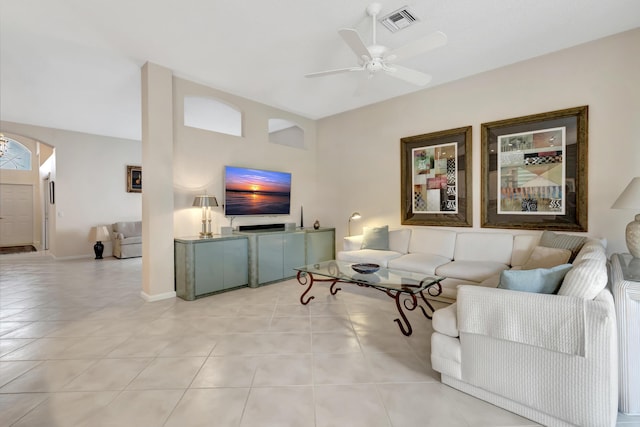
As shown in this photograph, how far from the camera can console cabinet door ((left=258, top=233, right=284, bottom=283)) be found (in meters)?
4.37

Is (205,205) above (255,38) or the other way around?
the other way around

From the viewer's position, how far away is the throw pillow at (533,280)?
179 centimetres

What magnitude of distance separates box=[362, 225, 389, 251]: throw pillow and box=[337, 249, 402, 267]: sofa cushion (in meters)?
0.10

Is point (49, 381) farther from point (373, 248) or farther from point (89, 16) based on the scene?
point (373, 248)

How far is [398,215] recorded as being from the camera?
4.76m

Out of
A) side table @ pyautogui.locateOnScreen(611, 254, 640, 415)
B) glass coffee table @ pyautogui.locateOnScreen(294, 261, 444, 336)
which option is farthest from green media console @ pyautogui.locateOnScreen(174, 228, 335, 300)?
side table @ pyautogui.locateOnScreen(611, 254, 640, 415)

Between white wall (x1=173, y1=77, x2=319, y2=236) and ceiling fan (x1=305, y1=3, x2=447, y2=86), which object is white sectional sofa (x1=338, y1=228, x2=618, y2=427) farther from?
white wall (x1=173, y1=77, x2=319, y2=236)

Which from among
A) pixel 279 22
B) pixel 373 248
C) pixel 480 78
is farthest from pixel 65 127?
pixel 480 78

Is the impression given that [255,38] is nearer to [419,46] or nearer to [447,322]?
[419,46]

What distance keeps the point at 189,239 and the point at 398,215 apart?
3.09 metres

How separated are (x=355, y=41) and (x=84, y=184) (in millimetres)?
7306

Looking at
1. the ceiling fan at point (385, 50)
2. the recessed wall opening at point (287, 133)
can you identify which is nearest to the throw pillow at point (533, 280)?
the ceiling fan at point (385, 50)

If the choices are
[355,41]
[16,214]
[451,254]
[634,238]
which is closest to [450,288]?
[451,254]

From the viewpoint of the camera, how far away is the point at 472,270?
329 cm
